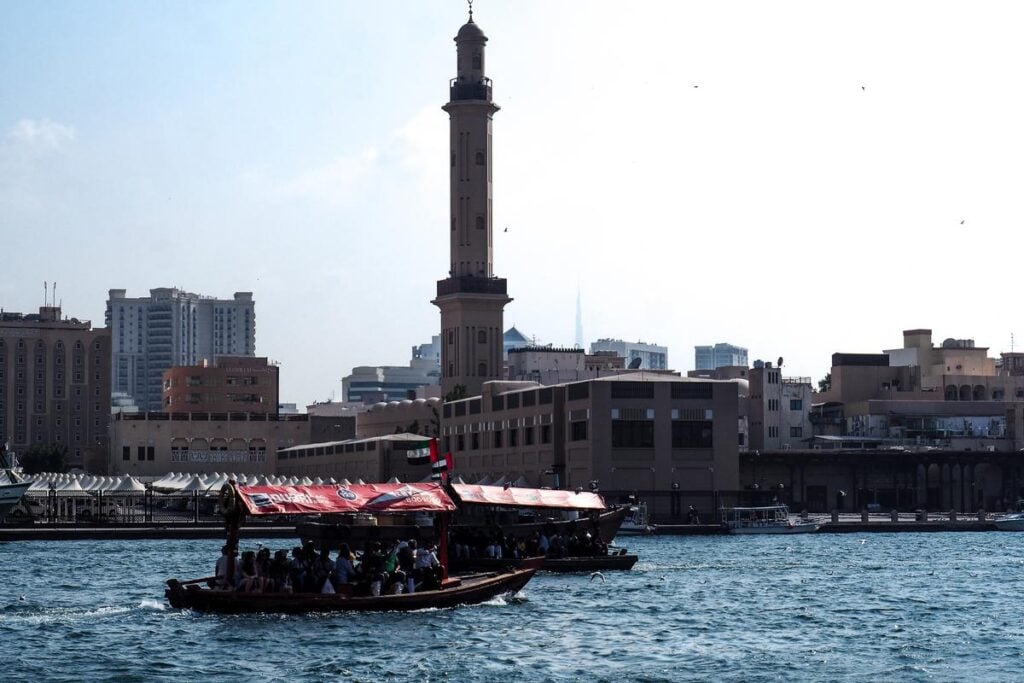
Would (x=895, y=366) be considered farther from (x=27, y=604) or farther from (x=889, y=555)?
(x=27, y=604)

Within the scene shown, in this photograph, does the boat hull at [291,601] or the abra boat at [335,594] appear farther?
the abra boat at [335,594]

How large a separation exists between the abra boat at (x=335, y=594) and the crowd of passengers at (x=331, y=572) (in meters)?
0.37

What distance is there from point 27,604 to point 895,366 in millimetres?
141352

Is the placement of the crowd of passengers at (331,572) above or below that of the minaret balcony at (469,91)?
below

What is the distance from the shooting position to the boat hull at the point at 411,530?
8519cm

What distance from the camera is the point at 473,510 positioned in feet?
348

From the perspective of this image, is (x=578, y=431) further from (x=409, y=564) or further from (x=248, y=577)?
(x=248, y=577)

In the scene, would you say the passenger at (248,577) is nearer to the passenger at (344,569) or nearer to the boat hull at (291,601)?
the boat hull at (291,601)

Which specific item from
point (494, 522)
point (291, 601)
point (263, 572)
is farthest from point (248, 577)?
point (494, 522)

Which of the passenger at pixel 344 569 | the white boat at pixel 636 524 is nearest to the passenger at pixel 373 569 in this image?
the passenger at pixel 344 569

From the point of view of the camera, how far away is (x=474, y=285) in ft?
584


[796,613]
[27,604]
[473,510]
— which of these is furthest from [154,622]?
[473,510]

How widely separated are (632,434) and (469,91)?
196 ft

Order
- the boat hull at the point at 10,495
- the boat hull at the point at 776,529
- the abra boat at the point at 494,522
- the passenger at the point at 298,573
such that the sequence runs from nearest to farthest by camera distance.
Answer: the passenger at the point at 298,573
the abra boat at the point at 494,522
the boat hull at the point at 10,495
the boat hull at the point at 776,529
